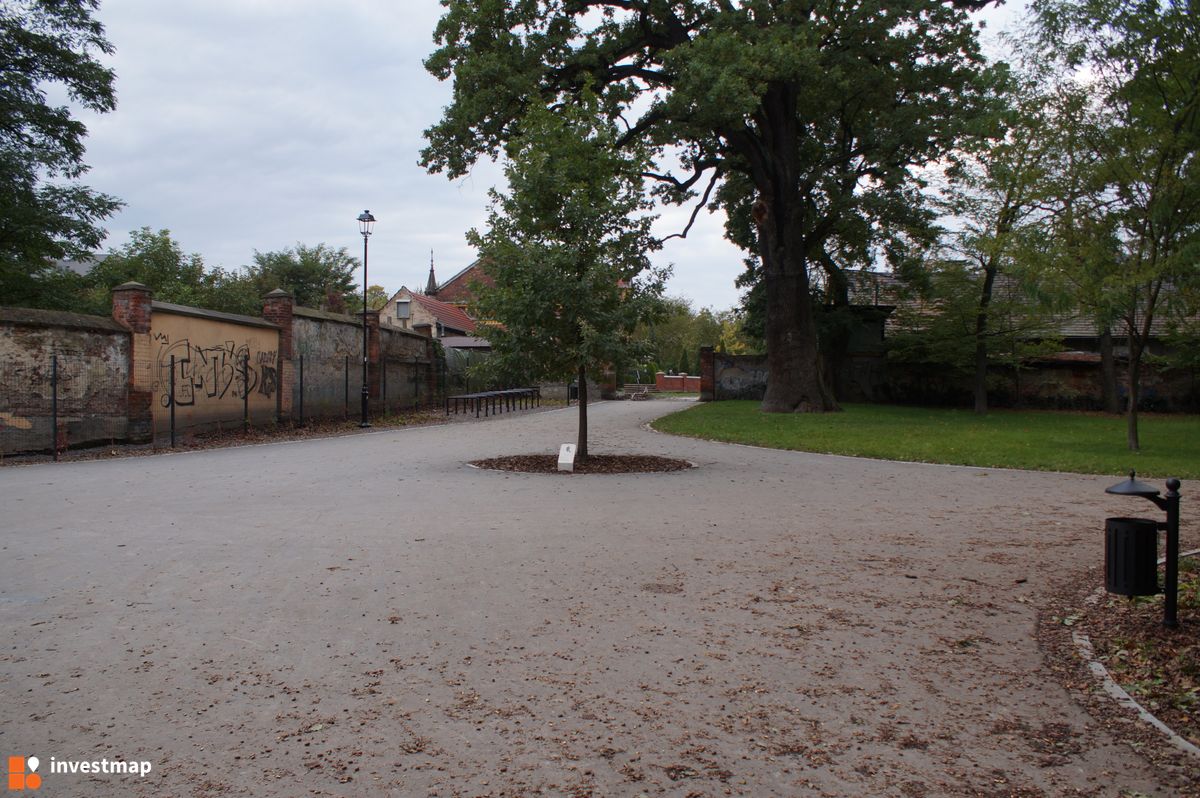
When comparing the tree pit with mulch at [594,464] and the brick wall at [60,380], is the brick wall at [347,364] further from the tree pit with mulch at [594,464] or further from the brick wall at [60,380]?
the tree pit with mulch at [594,464]

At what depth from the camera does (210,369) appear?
18.3 metres

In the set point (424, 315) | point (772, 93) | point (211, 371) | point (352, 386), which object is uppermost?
point (772, 93)

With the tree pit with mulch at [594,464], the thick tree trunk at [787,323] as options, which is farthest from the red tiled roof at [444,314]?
the tree pit with mulch at [594,464]

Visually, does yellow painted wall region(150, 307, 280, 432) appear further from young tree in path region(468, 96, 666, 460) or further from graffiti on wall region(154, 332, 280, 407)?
young tree in path region(468, 96, 666, 460)

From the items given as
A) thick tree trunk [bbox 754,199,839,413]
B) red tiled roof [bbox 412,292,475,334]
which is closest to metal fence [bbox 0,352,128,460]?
thick tree trunk [bbox 754,199,839,413]

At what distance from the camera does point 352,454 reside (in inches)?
602

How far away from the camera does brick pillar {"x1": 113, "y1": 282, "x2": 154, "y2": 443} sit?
16.1 meters

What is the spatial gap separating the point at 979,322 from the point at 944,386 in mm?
6811

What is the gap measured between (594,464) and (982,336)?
18.8 metres

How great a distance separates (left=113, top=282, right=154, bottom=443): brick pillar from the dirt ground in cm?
721

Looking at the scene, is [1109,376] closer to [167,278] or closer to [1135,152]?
[1135,152]

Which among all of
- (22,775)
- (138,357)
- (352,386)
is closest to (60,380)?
(138,357)

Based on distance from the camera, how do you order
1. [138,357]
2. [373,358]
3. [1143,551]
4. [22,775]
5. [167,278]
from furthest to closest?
[167,278]
[373,358]
[138,357]
[1143,551]
[22,775]

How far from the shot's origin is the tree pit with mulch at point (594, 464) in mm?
13250
